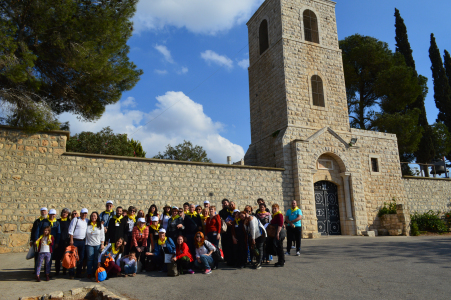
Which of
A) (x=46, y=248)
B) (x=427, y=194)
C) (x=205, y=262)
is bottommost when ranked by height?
(x=205, y=262)

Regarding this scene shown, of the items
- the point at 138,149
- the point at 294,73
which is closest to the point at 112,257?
the point at 294,73

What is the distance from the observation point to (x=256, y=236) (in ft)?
23.8

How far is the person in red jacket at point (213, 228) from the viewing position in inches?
296

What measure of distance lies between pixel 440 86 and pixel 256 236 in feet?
97.5

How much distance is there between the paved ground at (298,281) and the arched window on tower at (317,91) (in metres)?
10.0

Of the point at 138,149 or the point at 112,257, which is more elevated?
the point at 138,149

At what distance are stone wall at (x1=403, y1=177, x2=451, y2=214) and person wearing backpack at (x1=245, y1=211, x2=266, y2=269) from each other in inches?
572

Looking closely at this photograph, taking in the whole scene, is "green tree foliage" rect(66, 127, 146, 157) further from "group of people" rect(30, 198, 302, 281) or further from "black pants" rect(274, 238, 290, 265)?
"black pants" rect(274, 238, 290, 265)

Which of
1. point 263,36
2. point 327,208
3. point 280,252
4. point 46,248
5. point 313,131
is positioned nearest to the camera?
point 46,248

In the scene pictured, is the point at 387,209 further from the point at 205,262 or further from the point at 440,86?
the point at 440,86

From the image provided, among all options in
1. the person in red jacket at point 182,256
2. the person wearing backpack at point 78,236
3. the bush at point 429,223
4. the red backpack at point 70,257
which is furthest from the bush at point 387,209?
the red backpack at point 70,257

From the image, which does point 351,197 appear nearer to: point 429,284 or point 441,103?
point 429,284

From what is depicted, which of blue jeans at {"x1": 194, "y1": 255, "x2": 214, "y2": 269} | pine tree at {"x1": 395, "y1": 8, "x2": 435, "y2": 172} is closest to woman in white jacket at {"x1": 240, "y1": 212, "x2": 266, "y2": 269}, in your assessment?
blue jeans at {"x1": 194, "y1": 255, "x2": 214, "y2": 269}

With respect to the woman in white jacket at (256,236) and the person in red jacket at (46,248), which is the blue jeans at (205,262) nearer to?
the woman in white jacket at (256,236)
